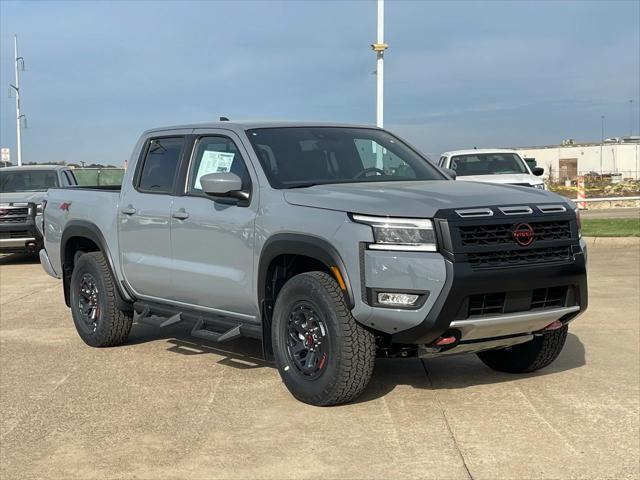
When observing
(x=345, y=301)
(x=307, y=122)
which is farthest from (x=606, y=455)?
(x=307, y=122)

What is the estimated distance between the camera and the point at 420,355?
5.21 meters

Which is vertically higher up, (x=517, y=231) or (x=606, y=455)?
(x=517, y=231)

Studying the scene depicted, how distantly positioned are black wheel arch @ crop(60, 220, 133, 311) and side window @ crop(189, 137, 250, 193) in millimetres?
1393

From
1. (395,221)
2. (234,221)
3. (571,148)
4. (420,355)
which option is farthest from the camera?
(571,148)

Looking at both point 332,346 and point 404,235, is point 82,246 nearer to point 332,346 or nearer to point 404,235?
point 332,346

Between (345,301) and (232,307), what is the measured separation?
1.32 m

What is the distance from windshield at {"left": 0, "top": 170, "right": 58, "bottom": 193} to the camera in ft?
53.6

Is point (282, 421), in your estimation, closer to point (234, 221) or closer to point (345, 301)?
point (345, 301)

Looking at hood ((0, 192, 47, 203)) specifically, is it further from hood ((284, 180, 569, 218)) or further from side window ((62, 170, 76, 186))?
hood ((284, 180, 569, 218))

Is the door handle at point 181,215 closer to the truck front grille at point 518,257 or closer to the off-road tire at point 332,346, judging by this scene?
the off-road tire at point 332,346

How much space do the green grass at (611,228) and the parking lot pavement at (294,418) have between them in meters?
8.21

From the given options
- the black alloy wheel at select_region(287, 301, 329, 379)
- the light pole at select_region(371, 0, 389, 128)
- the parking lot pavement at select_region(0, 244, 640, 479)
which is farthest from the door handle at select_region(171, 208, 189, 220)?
the light pole at select_region(371, 0, 389, 128)

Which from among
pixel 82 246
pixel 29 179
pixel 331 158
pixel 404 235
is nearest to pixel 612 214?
pixel 29 179

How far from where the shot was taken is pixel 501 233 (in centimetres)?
500
